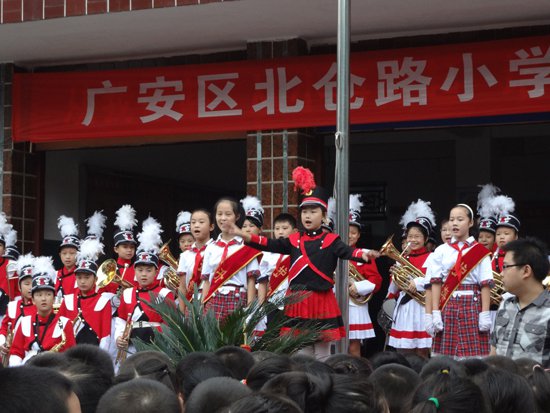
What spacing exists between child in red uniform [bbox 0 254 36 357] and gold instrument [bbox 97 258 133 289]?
69 cm

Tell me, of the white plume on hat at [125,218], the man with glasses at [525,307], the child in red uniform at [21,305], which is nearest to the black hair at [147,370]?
the man with glasses at [525,307]

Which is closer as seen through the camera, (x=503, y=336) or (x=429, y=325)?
(x=503, y=336)

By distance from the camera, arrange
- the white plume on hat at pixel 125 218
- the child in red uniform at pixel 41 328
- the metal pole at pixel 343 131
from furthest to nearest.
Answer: the white plume on hat at pixel 125 218 < the child in red uniform at pixel 41 328 < the metal pole at pixel 343 131

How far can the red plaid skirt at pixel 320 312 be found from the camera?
24.0ft

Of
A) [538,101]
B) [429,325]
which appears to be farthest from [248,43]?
[429,325]

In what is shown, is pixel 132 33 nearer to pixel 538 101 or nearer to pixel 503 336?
pixel 538 101

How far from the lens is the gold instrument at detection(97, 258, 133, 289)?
9852 millimetres

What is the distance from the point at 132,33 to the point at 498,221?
431cm

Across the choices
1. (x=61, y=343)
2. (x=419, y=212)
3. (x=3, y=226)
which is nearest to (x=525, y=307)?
(x=419, y=212)

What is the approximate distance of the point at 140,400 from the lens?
278cm

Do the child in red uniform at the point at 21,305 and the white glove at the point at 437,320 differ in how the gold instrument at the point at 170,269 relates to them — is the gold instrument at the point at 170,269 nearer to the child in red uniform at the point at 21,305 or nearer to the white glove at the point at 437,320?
the child in red uniform at the point at 21,305

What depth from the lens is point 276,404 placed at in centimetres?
256

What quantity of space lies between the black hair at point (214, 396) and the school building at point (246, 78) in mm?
6664

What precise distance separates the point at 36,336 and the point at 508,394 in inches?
250
